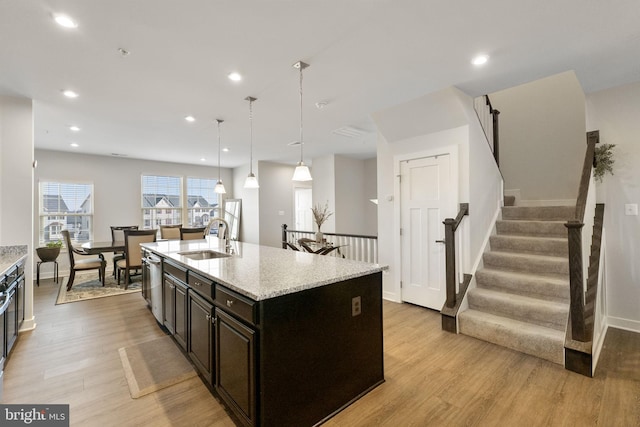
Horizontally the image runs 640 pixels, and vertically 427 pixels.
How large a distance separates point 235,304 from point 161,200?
7290 mm

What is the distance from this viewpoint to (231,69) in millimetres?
2777

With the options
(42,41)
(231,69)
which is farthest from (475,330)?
(42,41)

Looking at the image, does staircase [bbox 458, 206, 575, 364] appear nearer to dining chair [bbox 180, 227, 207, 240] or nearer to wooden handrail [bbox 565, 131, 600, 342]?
wooden handrail [bbox 565, 131, 600, 342]

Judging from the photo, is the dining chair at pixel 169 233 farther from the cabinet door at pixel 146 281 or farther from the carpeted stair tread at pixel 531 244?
the carpeted stair tread at pixel 531 244

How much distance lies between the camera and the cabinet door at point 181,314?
2527 mm

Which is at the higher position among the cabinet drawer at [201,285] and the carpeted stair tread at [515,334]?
the cabinet drawer at [201,285]

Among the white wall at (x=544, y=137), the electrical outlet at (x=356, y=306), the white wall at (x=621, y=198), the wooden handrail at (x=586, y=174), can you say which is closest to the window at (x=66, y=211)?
the electrical outlet at (x=356, y=306)

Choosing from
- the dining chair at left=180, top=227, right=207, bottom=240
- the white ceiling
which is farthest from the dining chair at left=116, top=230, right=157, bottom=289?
the white ceiling

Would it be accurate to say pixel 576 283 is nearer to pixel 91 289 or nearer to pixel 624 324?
pixel 624 324

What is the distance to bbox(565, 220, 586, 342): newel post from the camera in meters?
2.46

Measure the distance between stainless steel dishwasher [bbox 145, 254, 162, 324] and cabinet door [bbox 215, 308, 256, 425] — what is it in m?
1.64

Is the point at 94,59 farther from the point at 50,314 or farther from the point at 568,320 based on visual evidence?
the point at 568,320

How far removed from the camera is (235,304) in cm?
177

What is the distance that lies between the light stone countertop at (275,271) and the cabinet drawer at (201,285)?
62 millimetres
